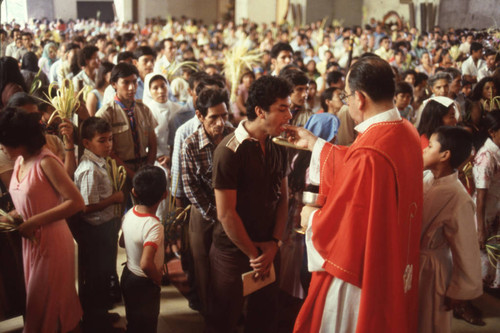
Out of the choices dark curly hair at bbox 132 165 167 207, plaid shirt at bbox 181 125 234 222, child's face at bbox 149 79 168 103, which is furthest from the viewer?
child's face at bbox 149 79 168 103

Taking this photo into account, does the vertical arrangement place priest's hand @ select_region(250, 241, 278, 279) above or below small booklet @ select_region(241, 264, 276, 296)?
above

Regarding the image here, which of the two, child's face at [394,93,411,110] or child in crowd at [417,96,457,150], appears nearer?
child in crowd at [417,96,457,150]

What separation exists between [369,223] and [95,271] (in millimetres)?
2067

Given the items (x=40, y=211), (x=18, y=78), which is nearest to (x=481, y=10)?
(x=18, y=78)

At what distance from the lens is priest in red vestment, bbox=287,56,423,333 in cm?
199

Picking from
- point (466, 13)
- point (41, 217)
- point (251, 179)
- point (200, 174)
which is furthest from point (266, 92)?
point (466, 13)

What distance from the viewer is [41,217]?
2479 mm

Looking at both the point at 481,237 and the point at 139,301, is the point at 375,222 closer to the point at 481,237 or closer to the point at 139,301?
the point at 139,301

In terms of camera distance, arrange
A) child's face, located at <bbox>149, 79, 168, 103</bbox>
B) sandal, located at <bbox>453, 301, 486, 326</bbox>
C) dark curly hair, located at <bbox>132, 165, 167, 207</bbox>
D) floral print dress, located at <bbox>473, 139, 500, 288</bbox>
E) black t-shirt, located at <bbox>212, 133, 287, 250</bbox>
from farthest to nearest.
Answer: child's face, located at <bbox>149, 79, 168, 103</bbox>, floral print dress, located at <bbox>473, 139, 500, 288</bbox>, sandal, located at <bbox>453, 301, 486, 326</bbox>, dark curly hair, located at <bbox>132, 165, 167, 207</bbox>, black t-shirt, located at <bbox>212, 133, 287, 250</bbox>

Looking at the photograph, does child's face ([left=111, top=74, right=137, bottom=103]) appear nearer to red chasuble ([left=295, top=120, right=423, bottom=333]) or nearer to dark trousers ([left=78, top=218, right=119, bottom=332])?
dark trousers ([left=78, top=218, right=119, bottom=332])

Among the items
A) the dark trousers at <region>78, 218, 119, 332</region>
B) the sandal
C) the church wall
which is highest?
the church wall

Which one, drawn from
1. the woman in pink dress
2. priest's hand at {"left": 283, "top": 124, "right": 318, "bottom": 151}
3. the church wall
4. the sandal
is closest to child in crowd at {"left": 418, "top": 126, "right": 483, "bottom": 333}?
priest's hand at {"left": 283, "top": 124, "right": 318, "bottom": 151}

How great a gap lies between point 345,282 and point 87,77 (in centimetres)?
436

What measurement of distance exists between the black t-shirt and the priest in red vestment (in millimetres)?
419
